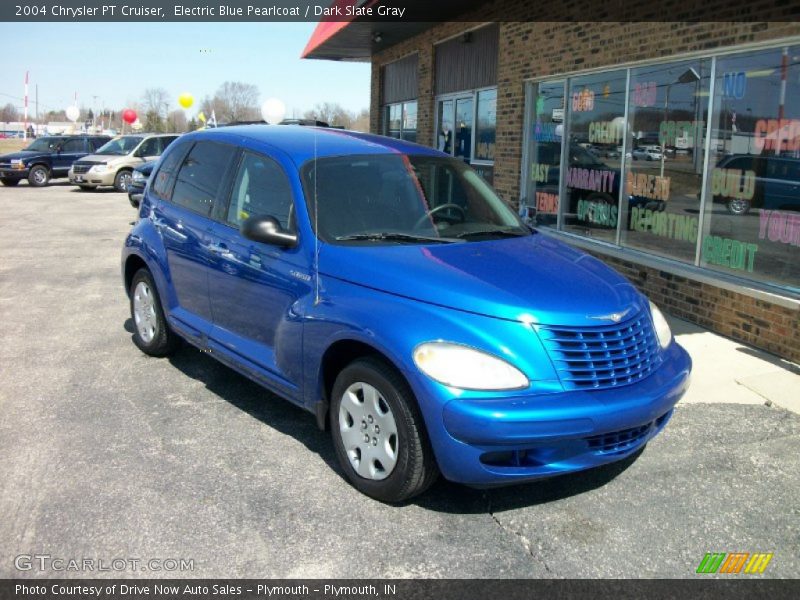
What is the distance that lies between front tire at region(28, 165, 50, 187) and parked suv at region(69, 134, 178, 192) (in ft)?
7.14

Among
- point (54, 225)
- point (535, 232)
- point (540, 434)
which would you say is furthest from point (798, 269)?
point (54, 225)

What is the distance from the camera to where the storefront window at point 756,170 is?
6191mm

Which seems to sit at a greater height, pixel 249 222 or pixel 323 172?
pixel 323 172

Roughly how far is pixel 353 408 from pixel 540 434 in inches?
39.9

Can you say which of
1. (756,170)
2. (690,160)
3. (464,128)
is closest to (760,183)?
(756,170)

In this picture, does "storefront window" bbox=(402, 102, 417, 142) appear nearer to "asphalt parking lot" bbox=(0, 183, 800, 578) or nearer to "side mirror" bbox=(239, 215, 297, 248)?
"asphalt parking lot" bbox=(0, 183, 800, 578)

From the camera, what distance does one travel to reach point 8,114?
368ft

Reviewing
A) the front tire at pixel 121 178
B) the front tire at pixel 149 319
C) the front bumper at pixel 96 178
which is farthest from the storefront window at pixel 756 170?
the front bumper at pixel 96 178

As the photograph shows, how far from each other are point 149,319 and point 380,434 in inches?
121

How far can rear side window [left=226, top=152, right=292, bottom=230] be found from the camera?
4.50 m

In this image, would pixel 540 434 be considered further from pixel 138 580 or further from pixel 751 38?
pixel 751 38

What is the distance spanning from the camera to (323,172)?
14.8 feet

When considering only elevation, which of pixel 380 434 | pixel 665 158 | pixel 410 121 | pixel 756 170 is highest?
pixel 410 121

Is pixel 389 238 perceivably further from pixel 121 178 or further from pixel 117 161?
pixel 117 161
